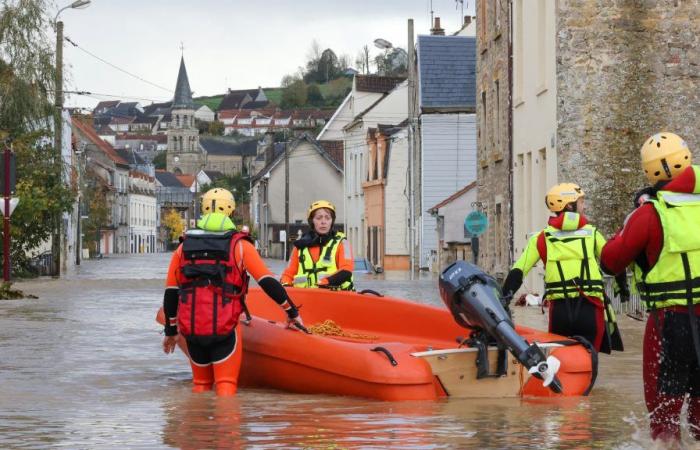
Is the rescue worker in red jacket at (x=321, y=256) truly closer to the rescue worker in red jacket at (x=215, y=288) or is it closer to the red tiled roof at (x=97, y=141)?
the rescue worker in red jacket at (x=215, y=288)

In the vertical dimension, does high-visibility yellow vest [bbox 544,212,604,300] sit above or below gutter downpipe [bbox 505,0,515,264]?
below

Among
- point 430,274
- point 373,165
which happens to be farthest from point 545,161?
point 373,165

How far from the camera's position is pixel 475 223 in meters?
33.7

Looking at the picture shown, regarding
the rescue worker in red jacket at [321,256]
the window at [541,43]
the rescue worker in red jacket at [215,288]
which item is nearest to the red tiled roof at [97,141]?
the window at [541,43]

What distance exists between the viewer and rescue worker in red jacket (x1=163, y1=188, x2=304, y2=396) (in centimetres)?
1099

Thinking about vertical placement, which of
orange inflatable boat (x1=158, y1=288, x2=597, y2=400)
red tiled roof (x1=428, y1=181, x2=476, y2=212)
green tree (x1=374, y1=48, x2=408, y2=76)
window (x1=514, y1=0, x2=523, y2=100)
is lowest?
orange inflatable boat (x1=158, y1=288, x2=597, y2=400)

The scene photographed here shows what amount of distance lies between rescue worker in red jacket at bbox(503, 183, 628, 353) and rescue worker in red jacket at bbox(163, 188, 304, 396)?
6.38ft

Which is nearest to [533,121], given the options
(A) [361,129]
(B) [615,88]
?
(B) [615,88]

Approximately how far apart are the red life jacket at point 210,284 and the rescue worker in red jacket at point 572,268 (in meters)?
2.07

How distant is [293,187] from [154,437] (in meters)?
89.0

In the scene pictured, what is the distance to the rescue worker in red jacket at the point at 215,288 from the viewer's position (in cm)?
1099

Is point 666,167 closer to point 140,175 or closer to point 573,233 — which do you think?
point 573,233

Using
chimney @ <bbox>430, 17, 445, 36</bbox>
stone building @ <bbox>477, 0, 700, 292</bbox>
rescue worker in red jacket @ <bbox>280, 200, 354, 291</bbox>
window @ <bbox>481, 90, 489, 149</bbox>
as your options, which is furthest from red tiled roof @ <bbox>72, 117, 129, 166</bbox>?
rescue worker in red jacket @ <bbox>280, 200, 354, 291</bbox>

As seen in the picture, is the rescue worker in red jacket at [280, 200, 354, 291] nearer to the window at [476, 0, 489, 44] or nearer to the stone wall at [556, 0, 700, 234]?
the stone wall at [556, 0, 700, 234]
